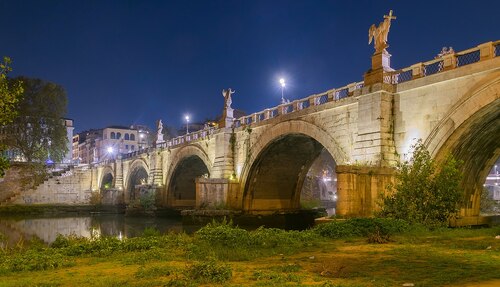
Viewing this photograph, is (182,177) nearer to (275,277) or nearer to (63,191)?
(63,191)

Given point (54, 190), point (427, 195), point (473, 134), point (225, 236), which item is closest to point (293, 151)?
point (473, 134)

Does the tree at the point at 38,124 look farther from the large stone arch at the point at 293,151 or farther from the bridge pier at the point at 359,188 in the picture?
the bridge pier at the point at 359,188

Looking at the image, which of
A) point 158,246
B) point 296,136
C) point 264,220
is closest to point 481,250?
point 158,246

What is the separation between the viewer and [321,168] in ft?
221

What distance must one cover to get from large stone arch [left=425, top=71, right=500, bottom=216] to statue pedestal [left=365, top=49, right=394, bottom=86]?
3.98 meters

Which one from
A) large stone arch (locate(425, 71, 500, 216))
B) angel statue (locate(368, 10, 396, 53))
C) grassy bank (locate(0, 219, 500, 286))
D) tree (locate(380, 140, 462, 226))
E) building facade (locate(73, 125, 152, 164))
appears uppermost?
building facade (locate(73, 125, 152, 164))

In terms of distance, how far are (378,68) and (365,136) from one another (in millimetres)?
3193

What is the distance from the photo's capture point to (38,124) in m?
56.4

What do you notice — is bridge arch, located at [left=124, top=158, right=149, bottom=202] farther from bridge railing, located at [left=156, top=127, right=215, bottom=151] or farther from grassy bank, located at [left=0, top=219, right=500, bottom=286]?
grassy bank, located at [left=0, top=219, right=500, bottom=286]

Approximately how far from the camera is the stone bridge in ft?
55.4

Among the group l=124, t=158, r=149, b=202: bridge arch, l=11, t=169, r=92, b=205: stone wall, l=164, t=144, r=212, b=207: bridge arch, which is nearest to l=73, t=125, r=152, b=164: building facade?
l=11, t=169, r=92, b=205: stone wall

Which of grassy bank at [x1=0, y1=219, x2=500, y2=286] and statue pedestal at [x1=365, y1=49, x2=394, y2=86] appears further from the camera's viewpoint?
statue pedestal at [x1=365, y1=49, x2=394, y2=86]

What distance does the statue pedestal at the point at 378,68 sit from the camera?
20344 millimetres

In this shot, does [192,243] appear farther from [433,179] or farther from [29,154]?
[29,154]
